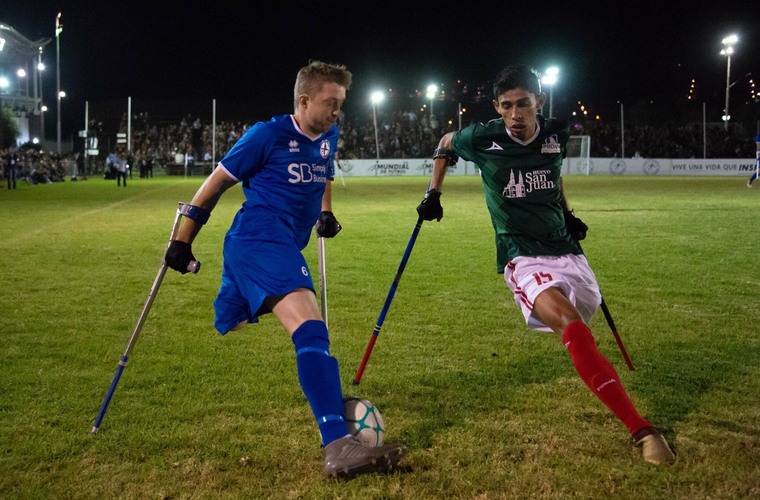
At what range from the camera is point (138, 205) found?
22672 millimetres

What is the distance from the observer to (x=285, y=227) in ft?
13.9

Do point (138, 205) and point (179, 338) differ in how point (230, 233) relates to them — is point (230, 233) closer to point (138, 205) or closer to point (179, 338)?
point (179, 338)

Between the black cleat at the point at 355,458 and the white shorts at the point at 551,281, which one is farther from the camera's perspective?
the white shorts at the point at 551,281

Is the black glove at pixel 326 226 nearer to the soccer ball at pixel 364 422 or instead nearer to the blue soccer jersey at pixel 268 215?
the blue soccer jersey at pixel 268 215

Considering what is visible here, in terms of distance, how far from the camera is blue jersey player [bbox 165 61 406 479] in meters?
3.83

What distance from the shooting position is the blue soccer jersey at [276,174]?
13.5 ft

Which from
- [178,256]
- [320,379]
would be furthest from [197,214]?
[320,379]

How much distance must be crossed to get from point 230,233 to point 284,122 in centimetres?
72

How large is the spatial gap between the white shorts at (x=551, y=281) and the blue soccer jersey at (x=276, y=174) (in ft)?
4.54

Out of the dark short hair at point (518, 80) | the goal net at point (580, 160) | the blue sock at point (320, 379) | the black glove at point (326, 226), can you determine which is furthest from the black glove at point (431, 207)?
the goal net at point (580, 160)

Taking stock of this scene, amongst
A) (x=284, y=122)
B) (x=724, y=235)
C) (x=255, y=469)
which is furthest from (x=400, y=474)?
(x=724, y=235)

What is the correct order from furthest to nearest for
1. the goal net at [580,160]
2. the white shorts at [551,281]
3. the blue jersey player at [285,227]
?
the goal net at [580,160] → the white shorts at [551,281] → the blue jersey player at [285,227]

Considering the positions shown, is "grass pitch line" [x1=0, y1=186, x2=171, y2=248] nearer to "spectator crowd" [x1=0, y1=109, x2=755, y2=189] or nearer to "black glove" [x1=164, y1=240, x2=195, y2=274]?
"black glove" [x1=164, y1=240, x2=195, y2=274]

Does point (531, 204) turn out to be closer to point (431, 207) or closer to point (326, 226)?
point (431, 207)
